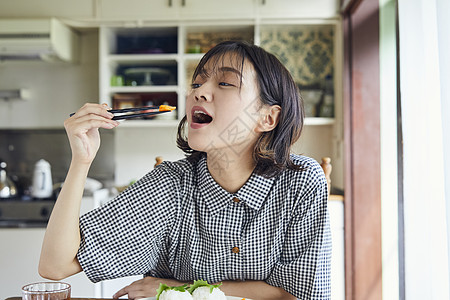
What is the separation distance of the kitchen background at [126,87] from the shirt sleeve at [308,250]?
66.0 inches

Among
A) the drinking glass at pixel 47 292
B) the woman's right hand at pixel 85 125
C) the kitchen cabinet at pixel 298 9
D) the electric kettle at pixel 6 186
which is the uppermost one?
the kitchen cabinet at pixel 298 9

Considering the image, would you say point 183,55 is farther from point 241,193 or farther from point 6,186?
point 241,193

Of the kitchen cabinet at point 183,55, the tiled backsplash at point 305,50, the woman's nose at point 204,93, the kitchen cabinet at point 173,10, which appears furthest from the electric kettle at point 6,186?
the woman's nose at point 204,93

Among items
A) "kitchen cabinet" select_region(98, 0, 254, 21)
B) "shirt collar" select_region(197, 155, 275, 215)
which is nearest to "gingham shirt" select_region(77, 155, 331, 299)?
"shirt collar" select_region(197, 155, 275, 215)

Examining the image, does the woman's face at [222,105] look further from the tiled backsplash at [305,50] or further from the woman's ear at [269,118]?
the tiled backsplash at [305,50]

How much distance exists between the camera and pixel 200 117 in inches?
46.1

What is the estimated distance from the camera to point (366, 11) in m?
2.83

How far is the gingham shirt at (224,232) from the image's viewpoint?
1.16 meters

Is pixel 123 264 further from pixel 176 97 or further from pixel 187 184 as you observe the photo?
pixel 176 97

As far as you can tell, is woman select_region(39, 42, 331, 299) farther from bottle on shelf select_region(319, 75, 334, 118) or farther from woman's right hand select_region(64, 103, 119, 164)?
bottle on shelf select_region(319, 75, 334, 118)

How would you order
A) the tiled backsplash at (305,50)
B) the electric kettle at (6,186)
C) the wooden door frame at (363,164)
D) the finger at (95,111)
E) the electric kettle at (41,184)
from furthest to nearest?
the tiled backsplash at (305,50)
the electric kettle at (6,186)
the electric kettle at (41,184)
the wooden door frame at (363,164)
the finger at (95,111)

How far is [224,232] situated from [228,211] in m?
0.05

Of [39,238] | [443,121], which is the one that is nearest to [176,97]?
[39,238]

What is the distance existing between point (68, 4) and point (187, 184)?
229 centimetres
